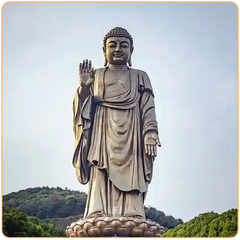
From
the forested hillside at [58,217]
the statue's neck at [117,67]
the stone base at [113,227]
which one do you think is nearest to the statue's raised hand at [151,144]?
the stone base at [113,227]

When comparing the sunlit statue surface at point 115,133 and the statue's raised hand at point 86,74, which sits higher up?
the statue's raised hand at point 86,74

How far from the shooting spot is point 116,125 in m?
13.3

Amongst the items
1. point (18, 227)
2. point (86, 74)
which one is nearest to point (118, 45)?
point (86, 74)

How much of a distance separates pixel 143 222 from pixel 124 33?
4030mm

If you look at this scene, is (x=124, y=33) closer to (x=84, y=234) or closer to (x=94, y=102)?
(x=94, y=102)

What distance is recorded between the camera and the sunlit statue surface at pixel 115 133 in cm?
1273

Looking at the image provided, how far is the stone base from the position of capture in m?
11.9

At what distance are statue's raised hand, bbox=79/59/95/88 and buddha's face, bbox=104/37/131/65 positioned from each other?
2.47ft

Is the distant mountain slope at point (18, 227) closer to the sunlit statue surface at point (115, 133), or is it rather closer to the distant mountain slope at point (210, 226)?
the distant mountain slope at point (210, 226)

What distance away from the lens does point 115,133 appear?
13227mm

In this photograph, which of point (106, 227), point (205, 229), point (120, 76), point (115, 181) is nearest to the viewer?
point (106, 227)

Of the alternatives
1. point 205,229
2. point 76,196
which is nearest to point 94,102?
point 205,229

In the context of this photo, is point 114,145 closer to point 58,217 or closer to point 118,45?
Answer: point 118,45

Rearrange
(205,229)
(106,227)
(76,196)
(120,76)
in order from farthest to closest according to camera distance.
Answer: (76,196)
(205,229)
(120,76)
(106,227)
